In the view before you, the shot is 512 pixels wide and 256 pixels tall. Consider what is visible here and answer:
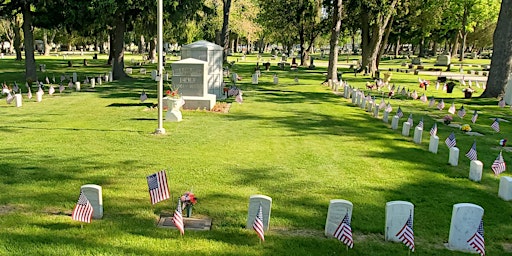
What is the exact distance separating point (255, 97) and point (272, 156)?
12.2 metres

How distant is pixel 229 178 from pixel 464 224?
15.0 feet

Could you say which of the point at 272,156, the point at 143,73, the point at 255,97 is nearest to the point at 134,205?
the point at 272,156

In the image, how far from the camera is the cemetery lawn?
6402 mm

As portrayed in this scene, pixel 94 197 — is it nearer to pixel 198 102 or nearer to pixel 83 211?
pixel 83 211

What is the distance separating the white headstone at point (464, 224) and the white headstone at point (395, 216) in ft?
2.05

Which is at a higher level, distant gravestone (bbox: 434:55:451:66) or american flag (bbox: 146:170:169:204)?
distant gravestone (bbox: 434:55:451:66)

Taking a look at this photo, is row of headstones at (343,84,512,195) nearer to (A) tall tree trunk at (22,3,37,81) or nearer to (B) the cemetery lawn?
(B) the cemetery lawn

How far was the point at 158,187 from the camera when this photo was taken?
733 centimetres

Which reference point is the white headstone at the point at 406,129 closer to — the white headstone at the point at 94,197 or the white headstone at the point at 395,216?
the white headstone at the point at 395,216

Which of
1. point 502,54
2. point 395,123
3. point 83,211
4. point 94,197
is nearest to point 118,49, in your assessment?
point 395,123

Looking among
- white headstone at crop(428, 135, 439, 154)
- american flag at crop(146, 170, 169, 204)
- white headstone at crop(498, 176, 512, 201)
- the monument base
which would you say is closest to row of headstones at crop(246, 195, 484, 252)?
american flag at crop(146, 170, 169, 204)

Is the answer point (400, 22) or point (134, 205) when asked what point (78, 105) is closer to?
point (134, 205)

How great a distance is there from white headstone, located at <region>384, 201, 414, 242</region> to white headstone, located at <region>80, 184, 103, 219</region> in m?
4.37

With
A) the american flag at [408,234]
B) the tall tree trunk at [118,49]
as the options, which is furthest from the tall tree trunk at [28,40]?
the american flag at [408,234]
